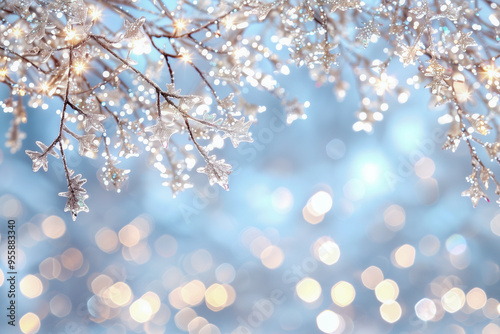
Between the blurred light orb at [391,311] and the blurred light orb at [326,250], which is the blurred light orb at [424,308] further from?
the blurred light orb at [326,250]

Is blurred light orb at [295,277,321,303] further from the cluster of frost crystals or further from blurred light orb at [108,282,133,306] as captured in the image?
the cluster of frost crystals

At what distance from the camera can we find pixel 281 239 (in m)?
2.37

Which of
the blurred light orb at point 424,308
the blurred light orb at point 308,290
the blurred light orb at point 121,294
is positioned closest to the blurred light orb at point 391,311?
the blurred light orb at point 424,308

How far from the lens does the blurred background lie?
7.13 ft

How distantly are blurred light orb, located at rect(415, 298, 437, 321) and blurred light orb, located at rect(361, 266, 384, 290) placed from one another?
0.32 m

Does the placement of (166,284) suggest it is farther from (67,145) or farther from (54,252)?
(67,145)

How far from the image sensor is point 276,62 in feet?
3.61

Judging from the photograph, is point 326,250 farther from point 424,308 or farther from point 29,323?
point 29,323

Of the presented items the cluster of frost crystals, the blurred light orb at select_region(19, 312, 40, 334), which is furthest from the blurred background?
the cluster of frost crystals

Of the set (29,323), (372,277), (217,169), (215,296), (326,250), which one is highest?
(326,250)

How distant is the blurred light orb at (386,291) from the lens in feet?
8.37

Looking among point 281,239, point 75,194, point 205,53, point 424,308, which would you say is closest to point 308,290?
point 281,239

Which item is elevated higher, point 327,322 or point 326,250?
point 326,250

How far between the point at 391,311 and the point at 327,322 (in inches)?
17.4
